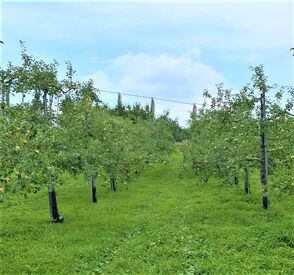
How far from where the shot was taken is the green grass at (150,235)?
37.8ft

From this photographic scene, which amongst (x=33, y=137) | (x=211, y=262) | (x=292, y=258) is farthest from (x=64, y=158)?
(x=292, y=258)

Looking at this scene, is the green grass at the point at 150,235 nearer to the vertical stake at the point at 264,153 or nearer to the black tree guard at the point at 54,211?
the black tree guard at the point at 54,211

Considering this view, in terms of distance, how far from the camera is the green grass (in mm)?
11523

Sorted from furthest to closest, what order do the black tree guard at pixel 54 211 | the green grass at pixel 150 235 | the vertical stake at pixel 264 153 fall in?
the vertical stake at pixel 264 153 → the black tree guard at pixel 54 211 → the green grass at pixel 150 235

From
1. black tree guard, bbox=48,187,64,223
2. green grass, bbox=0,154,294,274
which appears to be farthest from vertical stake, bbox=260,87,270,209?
black tree guard, bbox=48,187,64,223

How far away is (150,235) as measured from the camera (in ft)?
48.0

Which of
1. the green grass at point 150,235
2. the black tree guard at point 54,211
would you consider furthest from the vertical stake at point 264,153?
the black tree guard at point 54,211

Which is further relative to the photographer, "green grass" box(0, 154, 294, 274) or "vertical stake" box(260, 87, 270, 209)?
"vertical stake" box(260, 87, 270, 209)

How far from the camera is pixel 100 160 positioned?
18.4 metres

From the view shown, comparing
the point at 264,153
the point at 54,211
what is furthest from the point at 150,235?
the point at 264,153

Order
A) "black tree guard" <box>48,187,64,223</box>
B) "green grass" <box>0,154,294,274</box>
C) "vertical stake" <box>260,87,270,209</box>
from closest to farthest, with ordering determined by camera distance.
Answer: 1. "green grass" <box>0,154,294,274</box>
2. "black tree guard" <box>48,187,64,223</box>
3. "vertical stake" <box>260,87,270,209</box>

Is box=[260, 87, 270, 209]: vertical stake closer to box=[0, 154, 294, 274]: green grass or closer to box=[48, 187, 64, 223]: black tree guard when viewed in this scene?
box=[0, 154, 294, 274]: green grass

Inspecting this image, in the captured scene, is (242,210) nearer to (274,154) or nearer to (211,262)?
(274,154)

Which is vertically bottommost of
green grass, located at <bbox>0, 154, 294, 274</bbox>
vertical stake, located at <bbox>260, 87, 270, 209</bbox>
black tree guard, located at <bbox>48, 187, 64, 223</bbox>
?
green grass, located at <bbox>0, 154, 294, 274</bbox>
